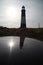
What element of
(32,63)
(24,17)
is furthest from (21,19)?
(32,63)

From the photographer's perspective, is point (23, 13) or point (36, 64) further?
point (23, 13)

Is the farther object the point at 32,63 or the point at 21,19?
the point at 21,19

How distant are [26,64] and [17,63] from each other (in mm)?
179

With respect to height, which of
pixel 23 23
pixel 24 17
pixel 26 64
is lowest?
pixel 26 64

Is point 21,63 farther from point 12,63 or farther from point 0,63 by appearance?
point 0,63

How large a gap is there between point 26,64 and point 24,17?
24.5 meters

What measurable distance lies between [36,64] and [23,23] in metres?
23.6

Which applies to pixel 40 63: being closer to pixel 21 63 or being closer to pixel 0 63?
pixel 21 63

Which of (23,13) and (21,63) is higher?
(23,13)

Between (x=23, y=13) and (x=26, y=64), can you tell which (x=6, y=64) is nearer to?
(x=26, y=64)

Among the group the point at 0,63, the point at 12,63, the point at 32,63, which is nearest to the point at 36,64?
the point at 32,63

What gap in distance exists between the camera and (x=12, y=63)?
1952 mm

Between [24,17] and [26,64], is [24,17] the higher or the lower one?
the higher one

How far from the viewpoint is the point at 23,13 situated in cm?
2658
